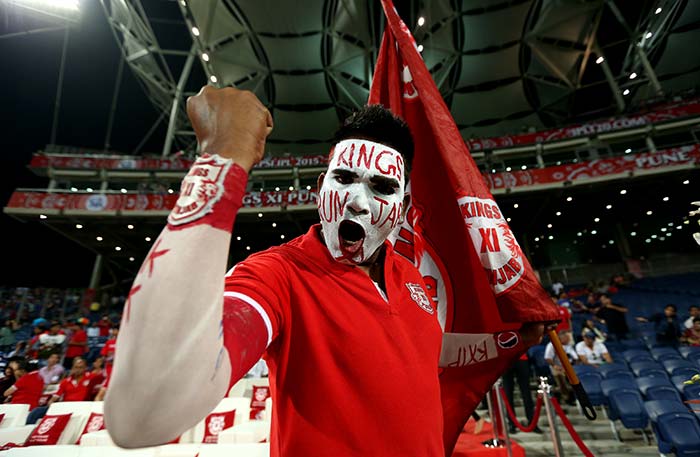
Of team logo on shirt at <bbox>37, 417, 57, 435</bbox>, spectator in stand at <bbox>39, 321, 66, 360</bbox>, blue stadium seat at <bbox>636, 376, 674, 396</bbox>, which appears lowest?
team logo on shirt at <bbox>37, 417, 57, 435</bbox>

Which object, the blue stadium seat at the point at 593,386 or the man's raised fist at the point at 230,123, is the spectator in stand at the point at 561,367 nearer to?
the blue stadium seat at the point at 593,386

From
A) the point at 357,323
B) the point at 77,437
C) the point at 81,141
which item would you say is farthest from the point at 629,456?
the point at 81,141

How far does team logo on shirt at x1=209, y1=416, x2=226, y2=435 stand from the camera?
150 inches

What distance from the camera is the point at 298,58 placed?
62.2 ft

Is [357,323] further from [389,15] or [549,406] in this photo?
[549,406]

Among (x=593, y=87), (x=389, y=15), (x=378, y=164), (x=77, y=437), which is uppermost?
(x=593, y=87)

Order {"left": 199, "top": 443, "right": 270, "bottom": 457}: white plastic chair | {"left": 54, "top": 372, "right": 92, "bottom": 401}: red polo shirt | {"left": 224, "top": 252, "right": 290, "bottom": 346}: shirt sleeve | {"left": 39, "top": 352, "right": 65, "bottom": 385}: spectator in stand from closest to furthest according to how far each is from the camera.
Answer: {"left": 224, "top": 252, "right": 290, "bottom": 346}: shirt sleeve < {"left": 199, "top": 443, "right": 270, "bottom": 457}: white plastic chair < {"left": 54, "top": 372, "right": 92, "bottom": 401}: red polo shirt < {"left": 39, "top": 352, "right": 65, "bottom": 385}: spectator in stand

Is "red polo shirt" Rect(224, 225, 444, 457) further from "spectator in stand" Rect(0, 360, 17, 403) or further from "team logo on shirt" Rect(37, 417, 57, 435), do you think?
"spectator in stand" Rect(0, 360, 17, 403)

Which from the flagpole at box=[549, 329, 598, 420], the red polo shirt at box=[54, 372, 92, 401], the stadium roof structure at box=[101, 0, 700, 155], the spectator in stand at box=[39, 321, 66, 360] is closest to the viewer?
the flagpole at box=[549, 329, 598, 420]

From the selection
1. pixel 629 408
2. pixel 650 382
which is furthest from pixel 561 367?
pixel 629 408

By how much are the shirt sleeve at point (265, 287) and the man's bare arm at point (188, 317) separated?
3.2 inches

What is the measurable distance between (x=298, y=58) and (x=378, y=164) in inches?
794

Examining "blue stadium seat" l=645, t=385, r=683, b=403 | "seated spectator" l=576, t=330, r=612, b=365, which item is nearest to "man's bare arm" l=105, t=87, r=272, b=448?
"blue stadium seat" l=645, t=385, r=683, b=403

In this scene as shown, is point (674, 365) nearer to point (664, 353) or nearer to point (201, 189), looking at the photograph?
point (664, 353)
